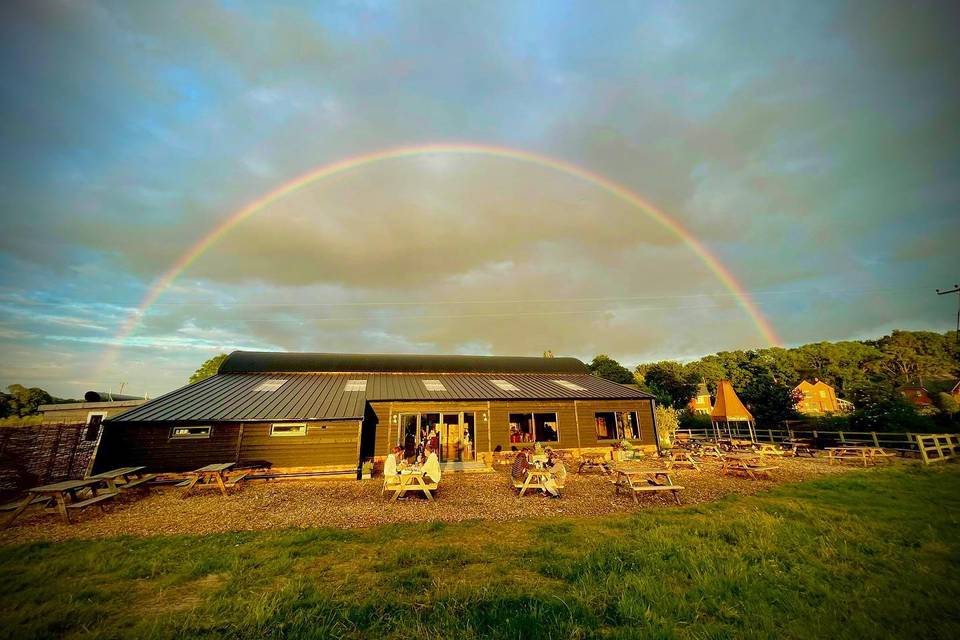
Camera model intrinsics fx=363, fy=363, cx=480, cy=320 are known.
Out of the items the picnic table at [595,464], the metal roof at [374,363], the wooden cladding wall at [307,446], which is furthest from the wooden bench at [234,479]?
the picnic table at [595,464]

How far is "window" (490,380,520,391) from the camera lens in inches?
823

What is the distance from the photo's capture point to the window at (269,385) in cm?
1885

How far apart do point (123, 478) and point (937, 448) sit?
32084mm

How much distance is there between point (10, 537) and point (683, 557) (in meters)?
13.0

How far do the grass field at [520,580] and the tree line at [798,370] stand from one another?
2120 centimetres

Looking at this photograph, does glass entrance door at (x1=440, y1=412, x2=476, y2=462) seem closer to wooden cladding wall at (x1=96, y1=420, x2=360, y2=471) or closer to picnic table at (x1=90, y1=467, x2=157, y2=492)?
wooden cladding wall at (x1=96, y1=420, x2=360, y2=471)

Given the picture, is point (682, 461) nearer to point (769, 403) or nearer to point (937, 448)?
point (937, 448)

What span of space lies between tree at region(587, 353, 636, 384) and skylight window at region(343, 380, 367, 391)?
31.1m

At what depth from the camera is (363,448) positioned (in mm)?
17156

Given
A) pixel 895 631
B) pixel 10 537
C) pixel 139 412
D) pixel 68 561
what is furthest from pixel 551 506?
pixel 139 412

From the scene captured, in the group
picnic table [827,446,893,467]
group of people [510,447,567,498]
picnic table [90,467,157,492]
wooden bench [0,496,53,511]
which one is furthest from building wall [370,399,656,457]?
wooden bench [0,496,53,511]

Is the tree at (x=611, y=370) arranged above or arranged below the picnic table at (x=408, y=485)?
above

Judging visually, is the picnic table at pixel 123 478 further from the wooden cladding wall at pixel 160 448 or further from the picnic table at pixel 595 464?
the picnic table at pixel 595 464

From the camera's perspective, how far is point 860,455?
16.0 meters
